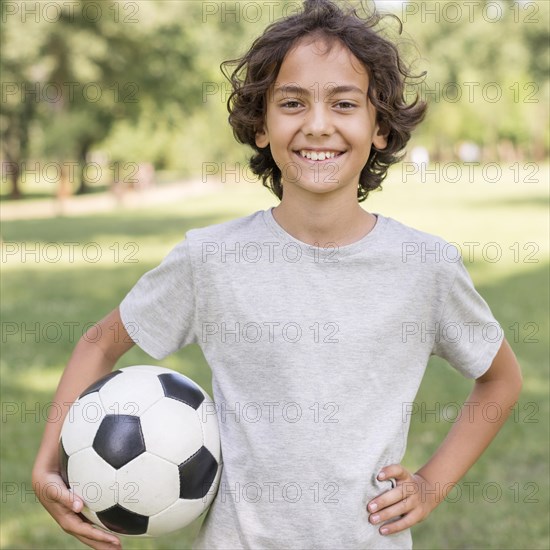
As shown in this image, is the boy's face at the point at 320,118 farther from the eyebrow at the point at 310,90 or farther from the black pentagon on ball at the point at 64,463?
the black pentagon on ball at the point at 64,463

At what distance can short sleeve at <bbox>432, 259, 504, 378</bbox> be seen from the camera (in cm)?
218

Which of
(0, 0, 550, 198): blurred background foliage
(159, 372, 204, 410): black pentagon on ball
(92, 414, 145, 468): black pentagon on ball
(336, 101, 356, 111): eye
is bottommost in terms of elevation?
(0, 0, 550, 198): blurred background foliage

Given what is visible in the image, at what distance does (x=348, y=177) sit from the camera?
2.25 meters

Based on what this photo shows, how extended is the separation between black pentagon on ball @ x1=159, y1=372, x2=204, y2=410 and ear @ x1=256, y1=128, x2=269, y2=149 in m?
0.72

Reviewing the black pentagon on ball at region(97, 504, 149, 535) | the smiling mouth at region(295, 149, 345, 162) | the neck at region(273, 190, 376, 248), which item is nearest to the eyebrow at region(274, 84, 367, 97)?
the smiling mouth at region(295, 149, 345, 162)

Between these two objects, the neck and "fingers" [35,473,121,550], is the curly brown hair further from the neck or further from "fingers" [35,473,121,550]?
"fingers" [35,473,121,550]

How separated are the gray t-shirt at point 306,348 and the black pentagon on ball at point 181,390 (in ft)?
0.17

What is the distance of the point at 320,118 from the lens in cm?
216

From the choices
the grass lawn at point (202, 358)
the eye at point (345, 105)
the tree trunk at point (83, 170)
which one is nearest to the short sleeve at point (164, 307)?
the eye at point (345, 105)

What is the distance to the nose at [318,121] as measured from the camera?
2.16 m

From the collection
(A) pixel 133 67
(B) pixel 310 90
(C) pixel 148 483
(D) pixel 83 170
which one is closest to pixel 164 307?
(C) pixel 148 483

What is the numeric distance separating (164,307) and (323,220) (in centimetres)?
45

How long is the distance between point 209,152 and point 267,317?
4147 centimetres

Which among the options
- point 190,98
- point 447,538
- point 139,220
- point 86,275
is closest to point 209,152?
point 190,98
